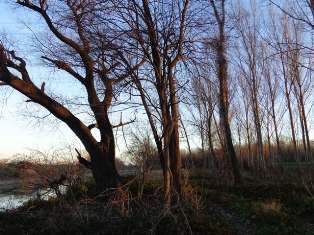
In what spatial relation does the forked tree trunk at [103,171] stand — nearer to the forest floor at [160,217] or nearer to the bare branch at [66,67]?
the forest floor at [160,217]

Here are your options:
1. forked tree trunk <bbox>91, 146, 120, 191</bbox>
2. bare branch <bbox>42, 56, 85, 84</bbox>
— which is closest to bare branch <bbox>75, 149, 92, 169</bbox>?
forked tree trunk <bbox>91, 146, 120, 191</bbox>

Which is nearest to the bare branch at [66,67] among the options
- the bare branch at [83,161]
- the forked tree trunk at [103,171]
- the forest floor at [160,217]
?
the bare branch at [83,161]

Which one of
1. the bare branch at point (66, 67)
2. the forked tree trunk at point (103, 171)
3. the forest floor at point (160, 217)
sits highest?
the bare branch at point (66, 67)

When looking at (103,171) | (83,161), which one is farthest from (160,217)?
(83,161)

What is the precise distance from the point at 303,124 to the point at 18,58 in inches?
633

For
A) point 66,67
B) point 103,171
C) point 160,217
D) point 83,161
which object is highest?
point 66,67

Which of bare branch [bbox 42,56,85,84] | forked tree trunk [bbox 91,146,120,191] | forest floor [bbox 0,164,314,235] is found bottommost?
forest floor [bbox 0,164,314,235]

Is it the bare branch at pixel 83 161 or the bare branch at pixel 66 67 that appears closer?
the bare branch at pixel 83 161

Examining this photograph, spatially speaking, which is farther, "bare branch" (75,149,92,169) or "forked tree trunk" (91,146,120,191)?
"forked tree trunk" (91,146,120,191)

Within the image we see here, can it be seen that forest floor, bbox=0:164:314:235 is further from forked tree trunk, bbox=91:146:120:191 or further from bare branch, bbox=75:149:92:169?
forked tree trunk, bbox=91:146:120:191

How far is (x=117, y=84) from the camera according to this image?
38.3 feet

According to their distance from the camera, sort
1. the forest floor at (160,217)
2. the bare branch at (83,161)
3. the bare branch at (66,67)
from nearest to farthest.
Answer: the forest floor at (160,217) < the bare branch at (83,161) < the bare branch at (66,67)

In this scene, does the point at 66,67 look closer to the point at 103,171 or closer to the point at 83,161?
the point at 83,161

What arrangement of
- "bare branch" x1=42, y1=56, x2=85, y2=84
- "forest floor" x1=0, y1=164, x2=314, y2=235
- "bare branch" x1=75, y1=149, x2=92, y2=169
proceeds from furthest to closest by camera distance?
"bare branch" x1=42, y1=56, x2=85, y2=84 < "bare branch" x1=75, y1=149, x2=92, y2=169 < "forest floor" x1=0, y1=164, x2=314, y2=235
